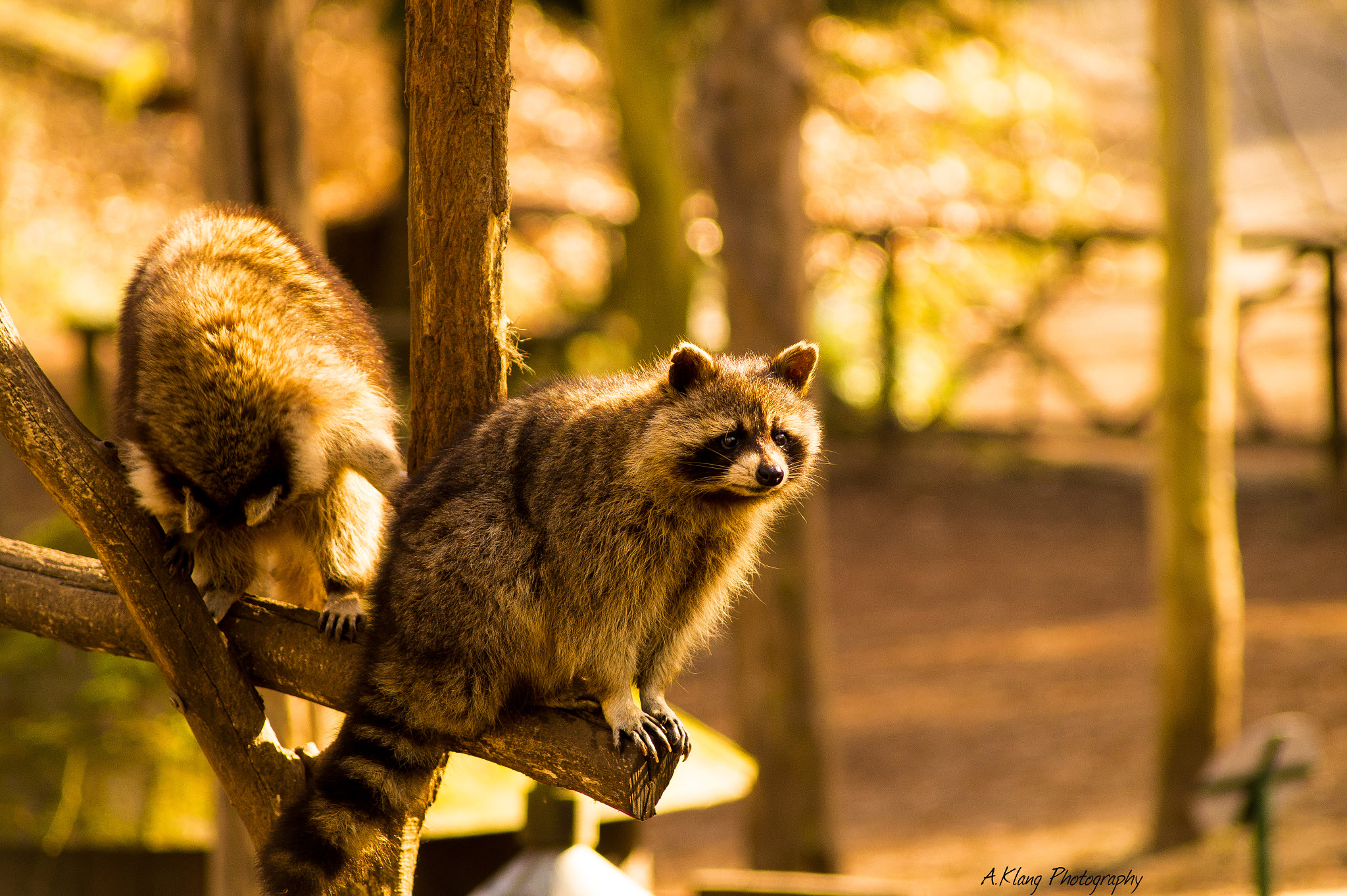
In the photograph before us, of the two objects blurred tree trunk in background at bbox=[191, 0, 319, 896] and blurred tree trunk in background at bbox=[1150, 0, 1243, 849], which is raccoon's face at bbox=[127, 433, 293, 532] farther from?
blurred tree trunk in background at bbox=[1150, 0, 1243, 849]

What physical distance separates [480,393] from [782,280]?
3613mm

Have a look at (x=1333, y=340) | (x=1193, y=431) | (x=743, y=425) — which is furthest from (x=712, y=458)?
(x=1333, y=340)

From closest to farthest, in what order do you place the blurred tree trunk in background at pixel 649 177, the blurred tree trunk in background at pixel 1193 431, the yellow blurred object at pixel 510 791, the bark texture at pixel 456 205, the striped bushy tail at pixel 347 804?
1. the striped bushy tail at pixel 347 804
2. the bark texture at pixel 456 205
3. the yellow blurred object at pixel 510 791
4. the blurred tree trunk in background at pixel 1193 431
5. the blurred tree trunk in background at pixel 649 177

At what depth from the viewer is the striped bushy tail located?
7.41 feet

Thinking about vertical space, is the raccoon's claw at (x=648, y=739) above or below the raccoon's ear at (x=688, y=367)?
below

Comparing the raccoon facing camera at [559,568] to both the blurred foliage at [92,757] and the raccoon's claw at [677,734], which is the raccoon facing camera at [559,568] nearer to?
the raccoon's claw at [677,734]

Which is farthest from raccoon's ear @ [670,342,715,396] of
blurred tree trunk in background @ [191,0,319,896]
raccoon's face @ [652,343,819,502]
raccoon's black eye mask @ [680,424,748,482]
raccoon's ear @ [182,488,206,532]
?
blurred tree trunk in background @ [191,0,319,896]

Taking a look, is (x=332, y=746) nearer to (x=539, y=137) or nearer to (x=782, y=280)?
(x=782, y=280)

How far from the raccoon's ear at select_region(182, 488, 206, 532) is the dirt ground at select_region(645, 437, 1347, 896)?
4.78 metres

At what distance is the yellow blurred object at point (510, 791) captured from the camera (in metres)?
4.36

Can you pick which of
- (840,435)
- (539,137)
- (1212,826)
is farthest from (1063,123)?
(1212,826)

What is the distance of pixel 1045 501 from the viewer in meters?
12.0

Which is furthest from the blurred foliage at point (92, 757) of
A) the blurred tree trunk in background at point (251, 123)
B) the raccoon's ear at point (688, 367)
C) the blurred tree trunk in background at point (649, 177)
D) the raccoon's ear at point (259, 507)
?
the blurred tree trunk in background at point (649, 177)

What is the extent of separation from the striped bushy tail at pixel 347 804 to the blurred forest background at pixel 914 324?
331 centimetres
